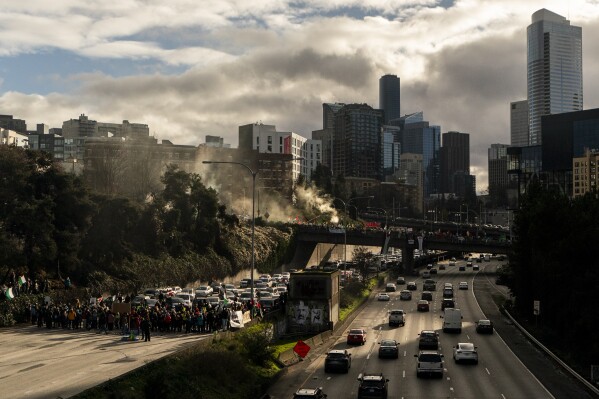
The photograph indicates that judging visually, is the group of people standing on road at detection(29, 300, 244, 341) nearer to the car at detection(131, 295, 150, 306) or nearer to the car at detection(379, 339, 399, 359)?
the car at detection(131, 295, 150, 306)

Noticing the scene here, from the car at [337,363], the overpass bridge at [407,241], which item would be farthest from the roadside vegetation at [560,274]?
the overpass bridge at [407,241]

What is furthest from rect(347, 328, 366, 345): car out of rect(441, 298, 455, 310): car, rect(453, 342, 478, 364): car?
rect(441, 298, 455, 310): car

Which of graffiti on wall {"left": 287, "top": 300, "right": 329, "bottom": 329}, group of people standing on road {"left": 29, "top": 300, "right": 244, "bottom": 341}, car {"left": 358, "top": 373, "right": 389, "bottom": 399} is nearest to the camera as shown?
car {"left": 358, "top": 373, "right": 389, "bottom": 399}

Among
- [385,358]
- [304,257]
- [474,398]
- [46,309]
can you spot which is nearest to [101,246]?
[46,309]

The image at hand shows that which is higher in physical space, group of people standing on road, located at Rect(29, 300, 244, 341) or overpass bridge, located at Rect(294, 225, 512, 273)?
overpass bridge, located at Rect(294, 225, 512, 273)

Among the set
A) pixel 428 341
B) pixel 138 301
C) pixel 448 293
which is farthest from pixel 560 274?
pixel 138 301

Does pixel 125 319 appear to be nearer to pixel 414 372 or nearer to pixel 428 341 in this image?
pixel 414 372

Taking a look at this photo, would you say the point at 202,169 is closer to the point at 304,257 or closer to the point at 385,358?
the point at 304,257
